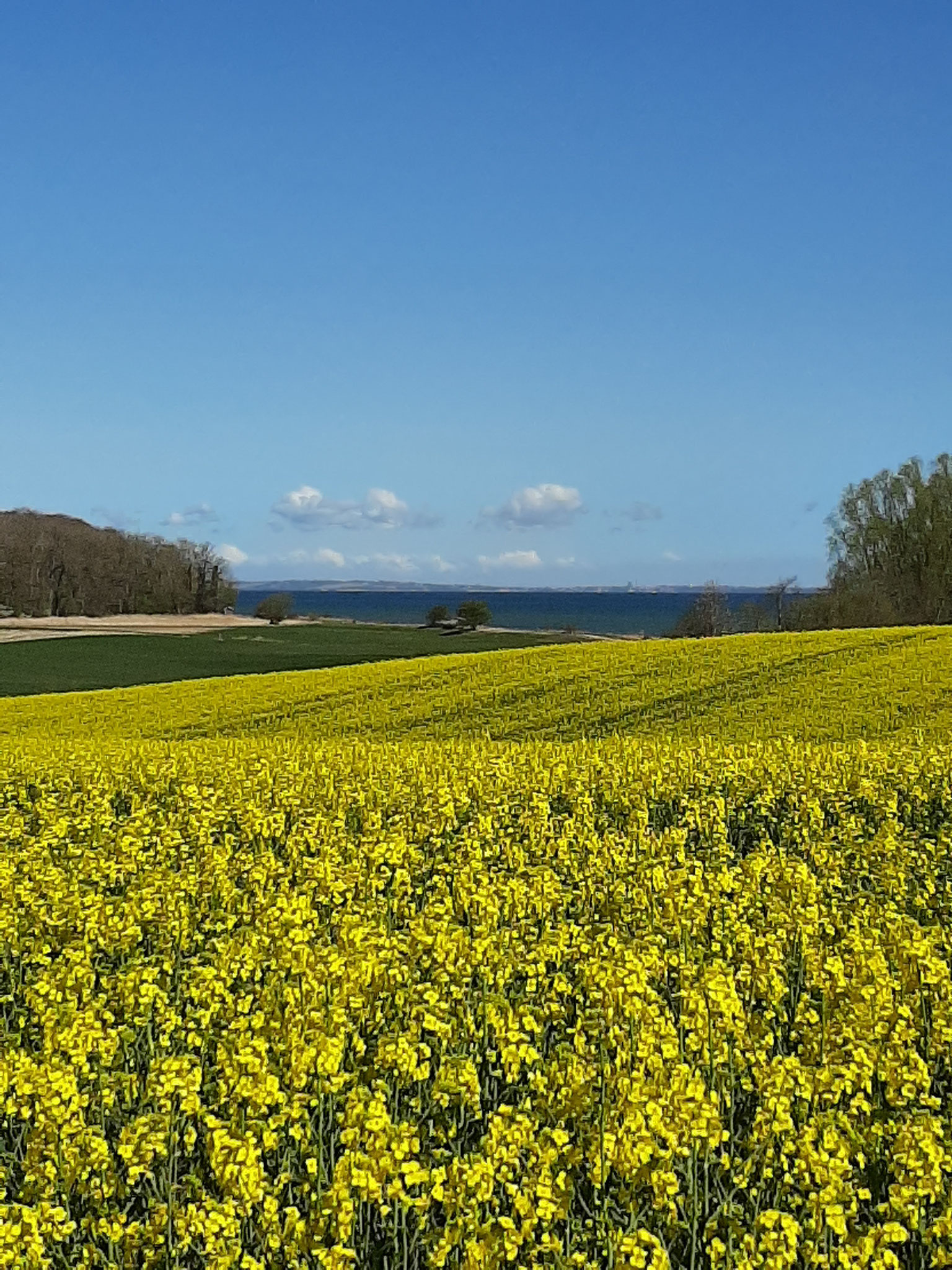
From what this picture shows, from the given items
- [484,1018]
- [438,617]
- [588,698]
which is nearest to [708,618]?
[438,617]

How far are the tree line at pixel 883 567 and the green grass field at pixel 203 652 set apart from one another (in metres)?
12.9

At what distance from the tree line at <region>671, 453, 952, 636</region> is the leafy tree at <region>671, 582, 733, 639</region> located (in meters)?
0.04

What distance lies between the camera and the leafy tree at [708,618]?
51469 millimetres

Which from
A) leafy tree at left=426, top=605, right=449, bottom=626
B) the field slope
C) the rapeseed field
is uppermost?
leafy tree at left=426, top=605, right=449, bottom=626

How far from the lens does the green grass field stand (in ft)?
129

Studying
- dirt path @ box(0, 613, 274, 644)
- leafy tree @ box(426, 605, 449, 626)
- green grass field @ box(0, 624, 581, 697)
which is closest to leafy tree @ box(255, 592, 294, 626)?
dirt path @ box(0, 613, 274, 644)

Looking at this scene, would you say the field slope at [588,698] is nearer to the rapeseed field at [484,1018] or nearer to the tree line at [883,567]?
the rapeseed field at [484,1018]

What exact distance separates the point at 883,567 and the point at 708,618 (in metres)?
7.91

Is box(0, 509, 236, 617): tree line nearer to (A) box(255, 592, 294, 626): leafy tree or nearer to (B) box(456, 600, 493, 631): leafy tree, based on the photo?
(A) box(255, 592, 294, 626): leafy tree

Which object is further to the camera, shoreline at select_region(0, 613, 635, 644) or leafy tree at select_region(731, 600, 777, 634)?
shoreline at select_region(0, 613, 635, 644)

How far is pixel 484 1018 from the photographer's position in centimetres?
461

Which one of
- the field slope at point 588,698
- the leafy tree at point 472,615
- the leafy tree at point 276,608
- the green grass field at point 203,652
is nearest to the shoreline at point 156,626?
the leafy tree at point 276,608

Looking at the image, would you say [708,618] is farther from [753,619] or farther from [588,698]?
[588,698]

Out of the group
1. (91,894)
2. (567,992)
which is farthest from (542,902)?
(91,894)
